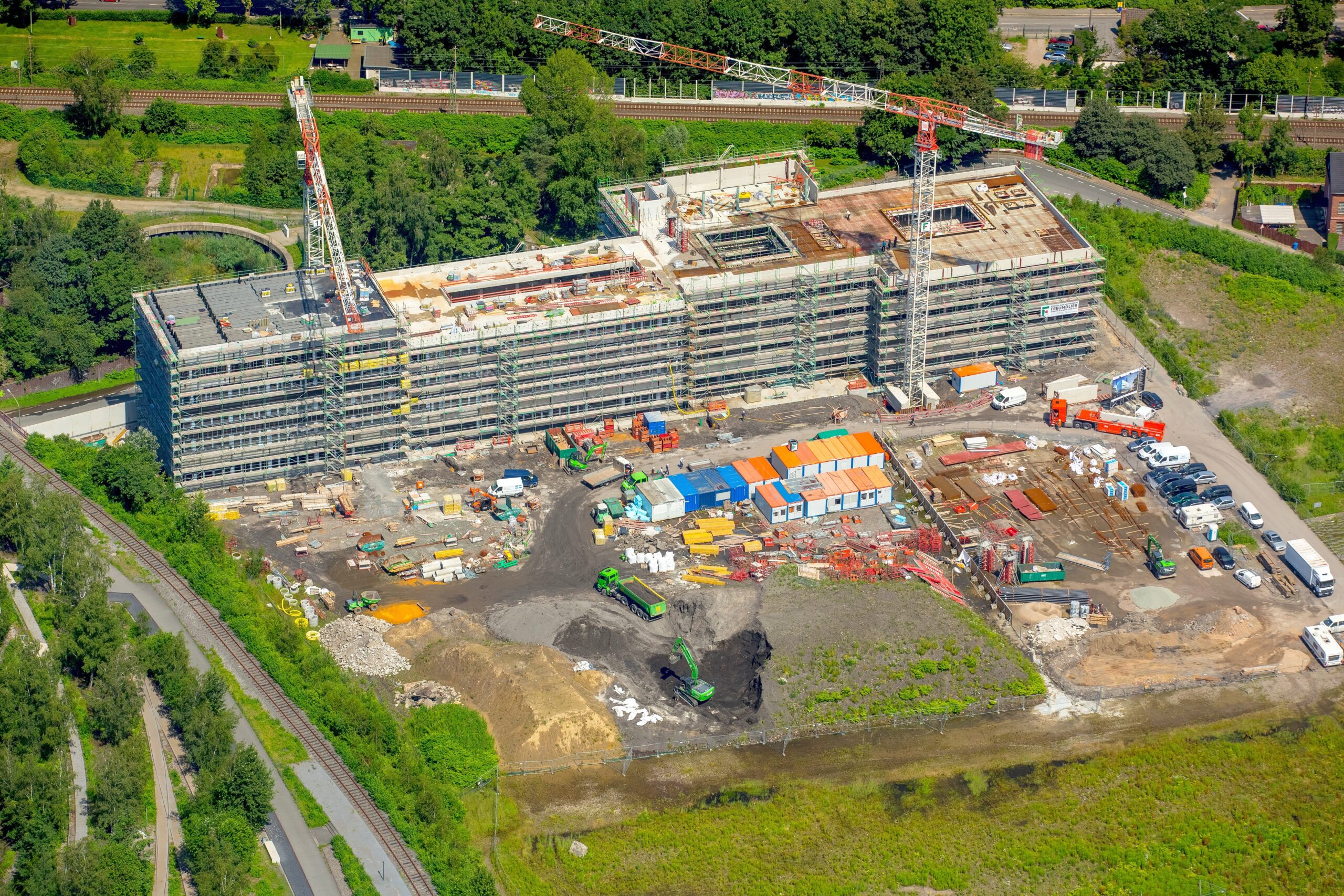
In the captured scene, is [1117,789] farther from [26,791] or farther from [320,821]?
[26,791]

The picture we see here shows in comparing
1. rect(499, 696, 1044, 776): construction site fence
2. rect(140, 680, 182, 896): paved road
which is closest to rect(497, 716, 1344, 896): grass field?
rect(499, 696, 1044, 776): construction site fence

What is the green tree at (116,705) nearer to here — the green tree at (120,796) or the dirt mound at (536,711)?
the green tree at (120,796)

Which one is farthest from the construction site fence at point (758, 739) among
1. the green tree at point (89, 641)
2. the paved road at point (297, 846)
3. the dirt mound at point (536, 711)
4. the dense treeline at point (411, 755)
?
the green tree at point (89, 641)

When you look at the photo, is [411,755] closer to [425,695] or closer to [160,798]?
[425,695]

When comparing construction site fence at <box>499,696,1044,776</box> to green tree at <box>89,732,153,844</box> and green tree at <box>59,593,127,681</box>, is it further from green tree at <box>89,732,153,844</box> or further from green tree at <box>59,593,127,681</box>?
green tree at <box>59,593,127,681</box>

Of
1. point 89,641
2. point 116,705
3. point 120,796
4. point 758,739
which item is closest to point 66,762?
point 116,705

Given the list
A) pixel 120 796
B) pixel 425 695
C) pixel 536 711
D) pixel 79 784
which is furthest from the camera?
pixel 425 695
